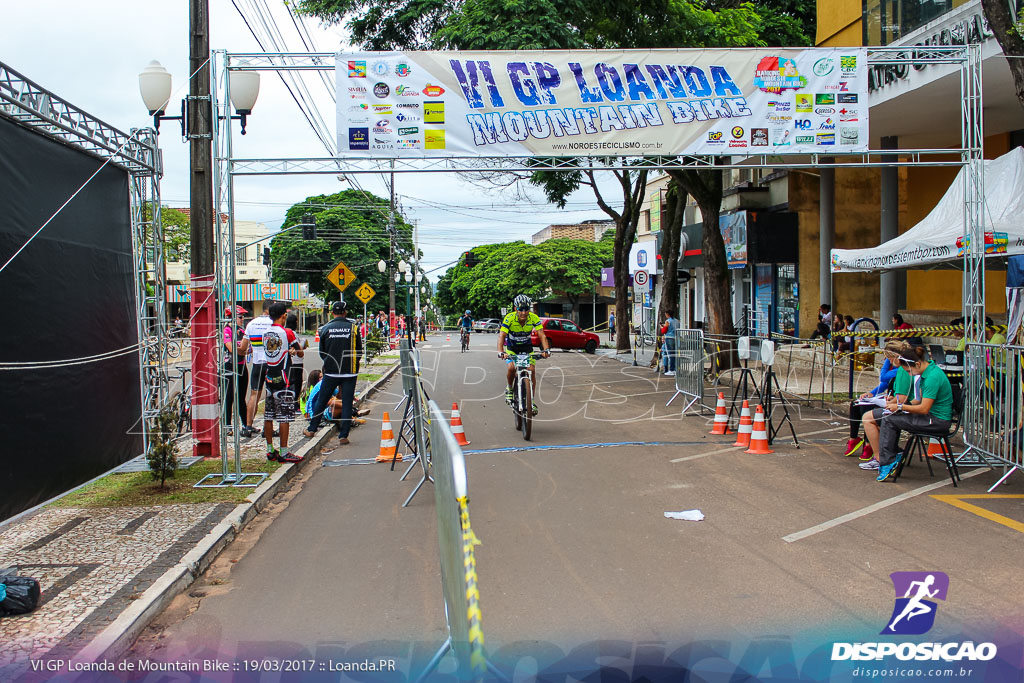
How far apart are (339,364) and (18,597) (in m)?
6.56

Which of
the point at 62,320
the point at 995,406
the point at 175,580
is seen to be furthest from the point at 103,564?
the point at 995,406

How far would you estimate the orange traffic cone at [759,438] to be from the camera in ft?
33.7

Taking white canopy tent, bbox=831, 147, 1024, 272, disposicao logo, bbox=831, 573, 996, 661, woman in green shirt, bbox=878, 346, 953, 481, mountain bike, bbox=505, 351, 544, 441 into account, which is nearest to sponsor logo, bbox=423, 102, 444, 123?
mountain bike, bbox=505, 351, 544, 441

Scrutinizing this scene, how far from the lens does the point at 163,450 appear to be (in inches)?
332

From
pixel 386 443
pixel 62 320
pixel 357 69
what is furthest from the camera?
pixel 386 443

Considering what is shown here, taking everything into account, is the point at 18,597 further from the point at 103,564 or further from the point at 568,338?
the point at 568,338

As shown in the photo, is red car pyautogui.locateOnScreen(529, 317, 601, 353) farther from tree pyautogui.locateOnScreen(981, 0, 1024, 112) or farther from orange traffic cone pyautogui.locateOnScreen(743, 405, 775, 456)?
tree pyautogui.locateOnScreen(981, 0, 1024, 112)

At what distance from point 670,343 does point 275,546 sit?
15103 mm

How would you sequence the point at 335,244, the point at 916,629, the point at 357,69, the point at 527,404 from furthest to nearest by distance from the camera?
the point at 335,244
the point at 527,404
the point at 357,69
the point at 916,629

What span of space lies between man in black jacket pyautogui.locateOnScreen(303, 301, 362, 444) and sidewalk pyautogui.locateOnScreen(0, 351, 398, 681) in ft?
8.83

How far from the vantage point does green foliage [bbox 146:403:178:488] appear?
8453 millimetres

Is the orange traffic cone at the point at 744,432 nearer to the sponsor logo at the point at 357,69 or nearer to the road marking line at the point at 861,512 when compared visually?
the road marking line at the point at 861,512

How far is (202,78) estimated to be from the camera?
927 centimetres

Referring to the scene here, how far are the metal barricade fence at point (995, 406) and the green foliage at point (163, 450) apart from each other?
831 centimetres
